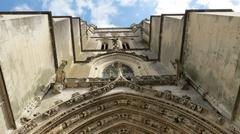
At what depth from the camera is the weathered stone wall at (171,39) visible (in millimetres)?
12695

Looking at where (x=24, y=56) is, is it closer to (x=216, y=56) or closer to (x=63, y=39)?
(x=63, y=39)

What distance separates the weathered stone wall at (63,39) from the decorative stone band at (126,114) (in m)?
3.72

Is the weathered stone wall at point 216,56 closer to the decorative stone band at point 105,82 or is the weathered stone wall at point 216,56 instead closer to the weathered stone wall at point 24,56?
the decorative stone band at point 105,82

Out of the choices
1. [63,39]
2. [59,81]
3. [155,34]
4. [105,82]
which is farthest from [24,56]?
[155,34]

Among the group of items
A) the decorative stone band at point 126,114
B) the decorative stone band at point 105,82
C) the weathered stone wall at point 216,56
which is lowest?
the decorative stone band at point 126,114

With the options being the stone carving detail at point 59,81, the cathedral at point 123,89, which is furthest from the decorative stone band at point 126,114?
the stone carving detail at point 59,81

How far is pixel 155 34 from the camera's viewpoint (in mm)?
18047

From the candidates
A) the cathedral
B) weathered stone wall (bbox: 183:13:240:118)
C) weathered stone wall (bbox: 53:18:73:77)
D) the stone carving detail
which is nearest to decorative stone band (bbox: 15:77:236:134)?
the cathedral

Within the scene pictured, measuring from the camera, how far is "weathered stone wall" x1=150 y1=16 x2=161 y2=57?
17372mm

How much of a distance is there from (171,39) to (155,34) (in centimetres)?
421

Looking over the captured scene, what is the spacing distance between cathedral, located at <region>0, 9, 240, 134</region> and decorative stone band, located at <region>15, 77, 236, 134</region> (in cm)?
3

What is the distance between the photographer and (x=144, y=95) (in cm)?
989

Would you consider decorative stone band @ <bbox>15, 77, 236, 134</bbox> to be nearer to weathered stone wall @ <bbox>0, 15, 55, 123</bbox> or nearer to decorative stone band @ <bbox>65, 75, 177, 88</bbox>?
decorative stone band @ <bbox>65, 75, 177, 88</bbox>

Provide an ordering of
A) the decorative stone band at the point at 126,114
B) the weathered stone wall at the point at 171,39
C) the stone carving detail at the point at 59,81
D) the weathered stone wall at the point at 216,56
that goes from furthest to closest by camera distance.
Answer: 1. the weathered stone wall at the point at 171,39
2. the stone carving detail at the point at 59,81
3. the decorative stone band at the point at 126,114
4. the weathered stone wall at the point at 216,56
